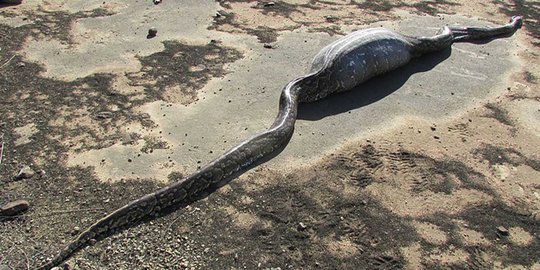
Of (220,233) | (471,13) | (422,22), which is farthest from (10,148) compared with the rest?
(471,13)

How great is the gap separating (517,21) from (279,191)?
11899 millimetres

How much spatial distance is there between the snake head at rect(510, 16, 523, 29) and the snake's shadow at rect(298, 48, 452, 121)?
438 cm

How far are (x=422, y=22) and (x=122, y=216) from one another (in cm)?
1172

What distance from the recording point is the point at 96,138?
29.7ft

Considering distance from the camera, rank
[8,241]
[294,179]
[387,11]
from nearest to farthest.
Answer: [8,241] < [294,179] < [387,11]

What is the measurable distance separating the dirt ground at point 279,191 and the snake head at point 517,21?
4.20m

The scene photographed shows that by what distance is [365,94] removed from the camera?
36.3 ft

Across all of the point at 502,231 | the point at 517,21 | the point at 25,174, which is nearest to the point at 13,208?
the point at 25,174

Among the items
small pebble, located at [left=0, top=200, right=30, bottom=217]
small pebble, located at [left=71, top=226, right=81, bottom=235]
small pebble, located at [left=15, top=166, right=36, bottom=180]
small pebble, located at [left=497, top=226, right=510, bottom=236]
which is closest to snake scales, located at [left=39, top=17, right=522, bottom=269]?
small pebble, located at [left=71, top=226, right=81, bottom=235]

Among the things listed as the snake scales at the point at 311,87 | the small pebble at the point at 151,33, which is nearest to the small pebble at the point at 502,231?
the snake scales at the point at 311,87

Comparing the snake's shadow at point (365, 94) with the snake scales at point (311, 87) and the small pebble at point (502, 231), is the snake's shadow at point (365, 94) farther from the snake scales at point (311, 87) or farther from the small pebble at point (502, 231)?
the small pebble at point (502, 231)

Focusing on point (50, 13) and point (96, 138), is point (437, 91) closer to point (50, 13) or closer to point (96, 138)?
point (96, 138)

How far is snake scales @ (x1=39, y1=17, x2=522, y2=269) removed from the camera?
7141 mm

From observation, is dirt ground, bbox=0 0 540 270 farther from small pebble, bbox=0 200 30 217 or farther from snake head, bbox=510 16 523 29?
snake head, bbox=510 16 523 29
